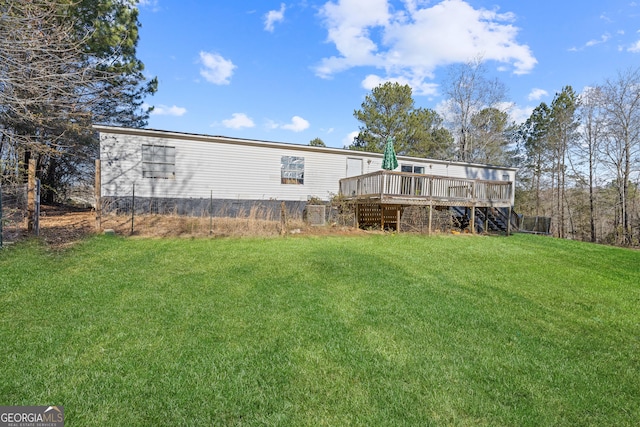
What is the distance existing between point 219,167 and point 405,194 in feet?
24.7

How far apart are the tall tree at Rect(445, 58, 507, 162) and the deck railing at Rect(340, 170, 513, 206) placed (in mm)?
14042

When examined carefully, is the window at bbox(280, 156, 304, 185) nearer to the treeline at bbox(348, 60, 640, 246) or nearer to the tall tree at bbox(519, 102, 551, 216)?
the treeline at bbox(348, 60, 640, 246)

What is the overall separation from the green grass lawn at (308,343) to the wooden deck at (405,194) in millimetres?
5022

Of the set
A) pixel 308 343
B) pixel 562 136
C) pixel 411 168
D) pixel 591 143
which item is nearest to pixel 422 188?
pixel 411 168

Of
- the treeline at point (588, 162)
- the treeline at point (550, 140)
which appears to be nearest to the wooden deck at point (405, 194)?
the treeline at point (588, 162)

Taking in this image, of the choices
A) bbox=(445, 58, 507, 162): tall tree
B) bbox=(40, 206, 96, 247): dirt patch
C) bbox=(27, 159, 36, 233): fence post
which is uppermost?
bbox=(445, 58, 507, 162): tall tree

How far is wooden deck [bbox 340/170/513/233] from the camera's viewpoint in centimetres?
1040

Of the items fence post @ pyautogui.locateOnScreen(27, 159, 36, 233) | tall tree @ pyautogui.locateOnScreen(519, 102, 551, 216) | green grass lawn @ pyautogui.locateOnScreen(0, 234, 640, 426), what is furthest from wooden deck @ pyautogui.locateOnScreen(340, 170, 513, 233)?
tall tree @ pyautogui.locateOnScreen(519, 102, 551, 216)

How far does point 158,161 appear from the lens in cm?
1179

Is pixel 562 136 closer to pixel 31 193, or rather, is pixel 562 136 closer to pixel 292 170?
pixel 292 170

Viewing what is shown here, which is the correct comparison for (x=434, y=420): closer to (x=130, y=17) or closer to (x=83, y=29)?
(x=83, y=29)

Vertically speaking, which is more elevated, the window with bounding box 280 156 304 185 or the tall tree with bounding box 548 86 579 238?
the tall tree with bounding box 548 86 579 238

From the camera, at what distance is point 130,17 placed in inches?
494

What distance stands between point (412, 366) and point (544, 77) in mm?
19967
